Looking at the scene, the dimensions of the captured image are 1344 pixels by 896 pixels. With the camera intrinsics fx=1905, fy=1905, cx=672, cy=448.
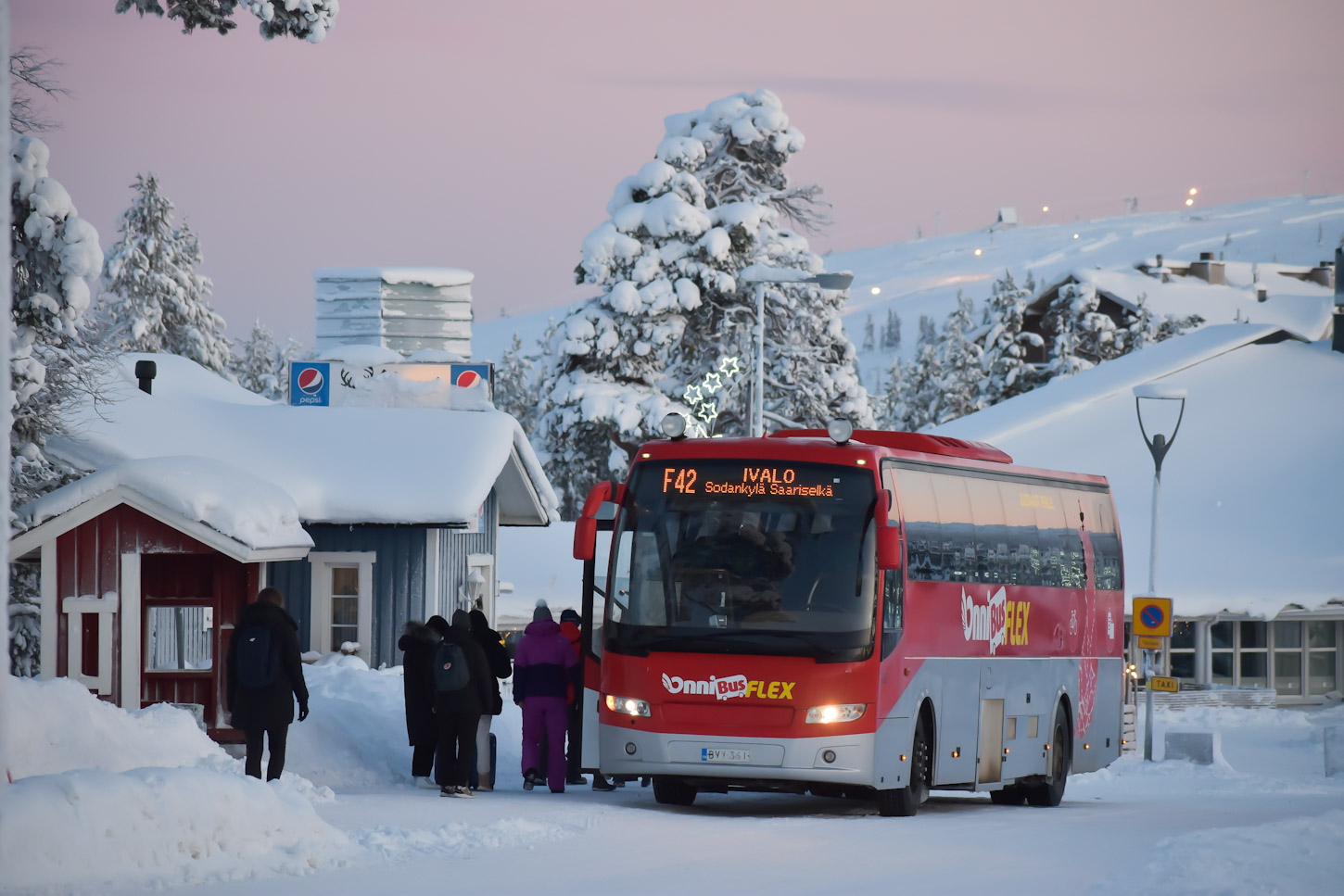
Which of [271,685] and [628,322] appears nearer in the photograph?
[271,685]

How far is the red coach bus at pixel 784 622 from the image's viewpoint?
15.6 metres

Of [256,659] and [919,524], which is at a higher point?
[919,524]

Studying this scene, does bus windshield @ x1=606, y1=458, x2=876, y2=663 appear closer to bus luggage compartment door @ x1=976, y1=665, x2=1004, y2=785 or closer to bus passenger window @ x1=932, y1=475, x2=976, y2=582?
bus passenger window @ x1=932, y1=475, x2=976, y2=582

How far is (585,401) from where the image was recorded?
50.2 m

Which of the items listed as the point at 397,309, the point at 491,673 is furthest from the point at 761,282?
the point at 491,673

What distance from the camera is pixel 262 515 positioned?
68.7ft

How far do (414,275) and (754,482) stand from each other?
24185 mm

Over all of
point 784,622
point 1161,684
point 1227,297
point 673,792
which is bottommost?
point 1161,684

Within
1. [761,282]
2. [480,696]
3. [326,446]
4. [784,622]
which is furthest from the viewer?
[761,282]

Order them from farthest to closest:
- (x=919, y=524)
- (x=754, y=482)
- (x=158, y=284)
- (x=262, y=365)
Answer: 1. (x=262, y=365)
2. (x=158, y=284)
3. (x=919, y=524)
4. (x=754, y=482)

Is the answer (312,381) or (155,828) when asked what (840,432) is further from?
(312,381)

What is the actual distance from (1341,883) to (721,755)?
5855mm

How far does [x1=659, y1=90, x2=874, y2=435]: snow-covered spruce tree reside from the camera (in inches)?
2053

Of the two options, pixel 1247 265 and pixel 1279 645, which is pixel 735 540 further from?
pixel 1247 265
